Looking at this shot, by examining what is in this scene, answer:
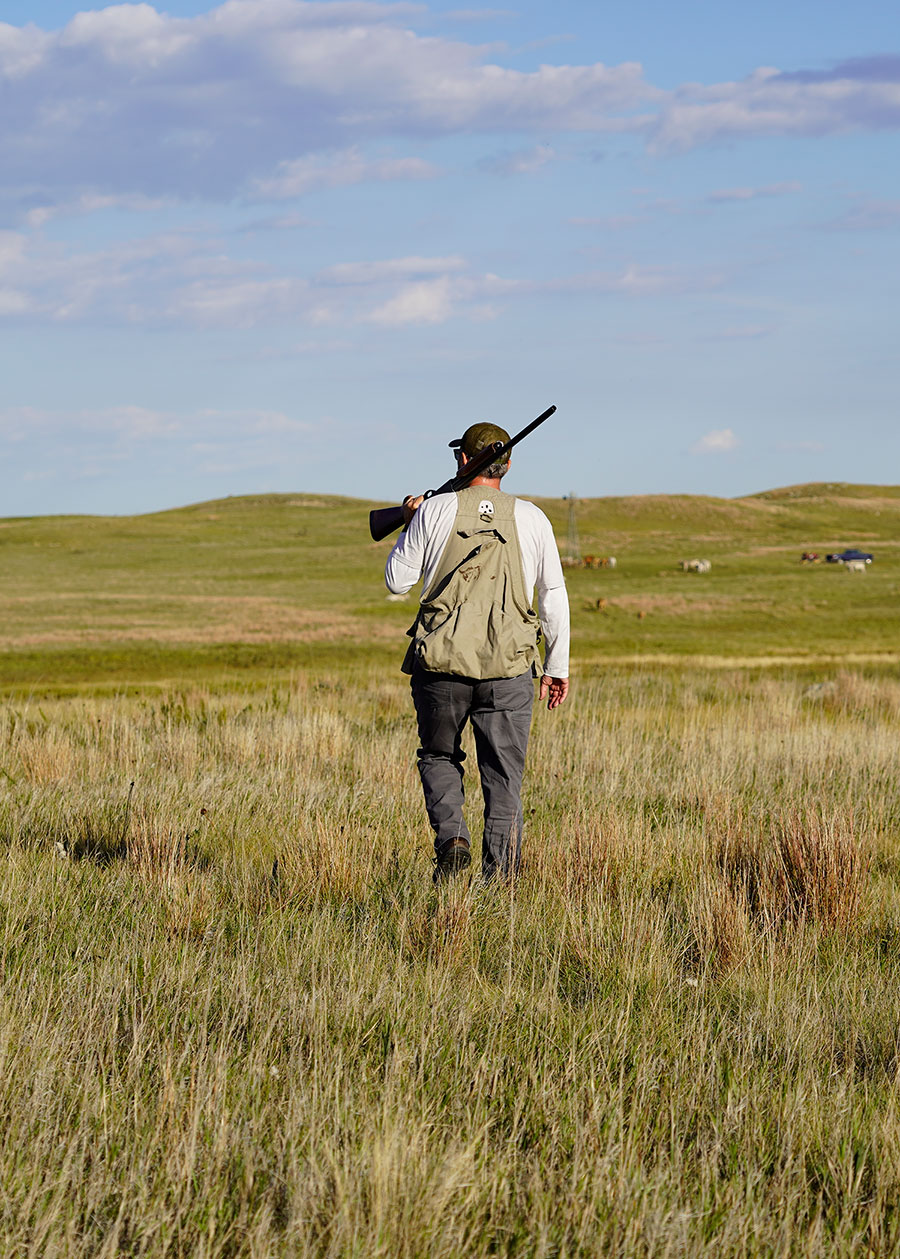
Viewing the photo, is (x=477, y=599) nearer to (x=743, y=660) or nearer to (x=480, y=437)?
(x=480, y=437)

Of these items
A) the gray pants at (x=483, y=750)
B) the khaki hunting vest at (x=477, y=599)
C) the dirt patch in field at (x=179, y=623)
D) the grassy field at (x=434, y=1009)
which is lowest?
the dirt patch in field at (x=179, y=623)

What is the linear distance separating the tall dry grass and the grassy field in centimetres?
1

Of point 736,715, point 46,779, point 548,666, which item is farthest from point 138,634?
point 548,666

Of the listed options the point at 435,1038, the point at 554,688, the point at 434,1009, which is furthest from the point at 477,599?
the point at 435,1038

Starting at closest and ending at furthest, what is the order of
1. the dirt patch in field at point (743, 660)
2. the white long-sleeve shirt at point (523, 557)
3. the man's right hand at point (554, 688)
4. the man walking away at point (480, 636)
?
the man walking away at point (480, 636)
the white long-sleeve shirt at point (523, 557)
the man's right hand at point (554, 688)
the dirt patch in field at point (743, 660)

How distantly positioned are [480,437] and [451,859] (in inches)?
85.5

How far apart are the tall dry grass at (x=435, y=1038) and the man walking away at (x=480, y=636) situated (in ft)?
1.20

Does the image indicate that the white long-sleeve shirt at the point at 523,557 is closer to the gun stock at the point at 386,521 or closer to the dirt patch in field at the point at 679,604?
the gun stock at the point at 386,521

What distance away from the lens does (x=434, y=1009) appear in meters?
3.80

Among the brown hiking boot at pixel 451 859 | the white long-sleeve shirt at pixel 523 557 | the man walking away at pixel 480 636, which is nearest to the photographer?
the brown hiking boot at pixel 451 859

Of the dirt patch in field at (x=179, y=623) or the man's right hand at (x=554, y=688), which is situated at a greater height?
the man's right hand at (x=554, y=688)

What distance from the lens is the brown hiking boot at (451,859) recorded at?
568 centimetres

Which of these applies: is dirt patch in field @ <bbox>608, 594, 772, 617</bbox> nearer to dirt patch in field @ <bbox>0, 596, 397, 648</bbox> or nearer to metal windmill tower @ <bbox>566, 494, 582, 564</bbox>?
dirt patch in field @ <bbox>0, 596, 397, 648</bbox>

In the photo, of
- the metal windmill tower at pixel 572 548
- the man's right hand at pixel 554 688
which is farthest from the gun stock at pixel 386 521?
the metal windmill tower at pixel 572 548
